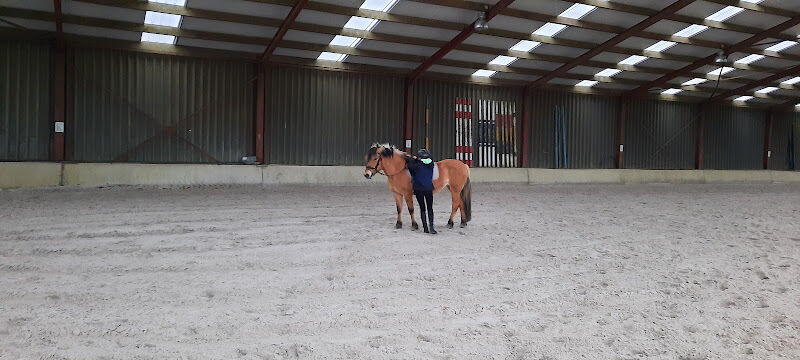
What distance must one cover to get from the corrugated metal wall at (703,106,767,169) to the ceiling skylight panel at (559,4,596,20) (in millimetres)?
14259

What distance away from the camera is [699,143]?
25297mm

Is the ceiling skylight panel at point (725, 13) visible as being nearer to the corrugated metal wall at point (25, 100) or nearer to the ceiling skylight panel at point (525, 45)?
the ceiling skylight panel at point (525, 45)

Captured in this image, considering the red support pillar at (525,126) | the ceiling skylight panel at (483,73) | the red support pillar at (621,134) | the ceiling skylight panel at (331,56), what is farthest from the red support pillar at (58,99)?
the red support pillar at (621,134)

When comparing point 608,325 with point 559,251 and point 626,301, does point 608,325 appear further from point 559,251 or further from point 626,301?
point 559,251

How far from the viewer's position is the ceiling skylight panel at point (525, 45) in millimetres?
17516

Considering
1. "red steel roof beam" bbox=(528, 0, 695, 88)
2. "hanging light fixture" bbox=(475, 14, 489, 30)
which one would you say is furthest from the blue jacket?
"red steel roof beam" bbox=(528, 0, 695, 88)

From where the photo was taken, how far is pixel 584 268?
5383 mm

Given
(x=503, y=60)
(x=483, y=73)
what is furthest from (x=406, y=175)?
(x=483, y=73)

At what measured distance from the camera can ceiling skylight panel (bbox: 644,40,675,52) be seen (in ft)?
59.7

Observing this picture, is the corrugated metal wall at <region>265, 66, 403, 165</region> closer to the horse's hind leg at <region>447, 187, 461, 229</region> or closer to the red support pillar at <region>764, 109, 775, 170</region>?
the horse's hind leg at <region>447, 187, 461, 229</region>

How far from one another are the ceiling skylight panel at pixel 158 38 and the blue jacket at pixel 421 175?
38.1 feet

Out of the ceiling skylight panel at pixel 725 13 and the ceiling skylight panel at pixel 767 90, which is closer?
the ceiling skylight panel at pixel 725 13

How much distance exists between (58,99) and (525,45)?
49.6 ft

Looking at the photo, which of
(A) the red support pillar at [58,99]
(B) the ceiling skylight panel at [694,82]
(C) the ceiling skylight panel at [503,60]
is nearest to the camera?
(A) the red support pillar at [58,99]
